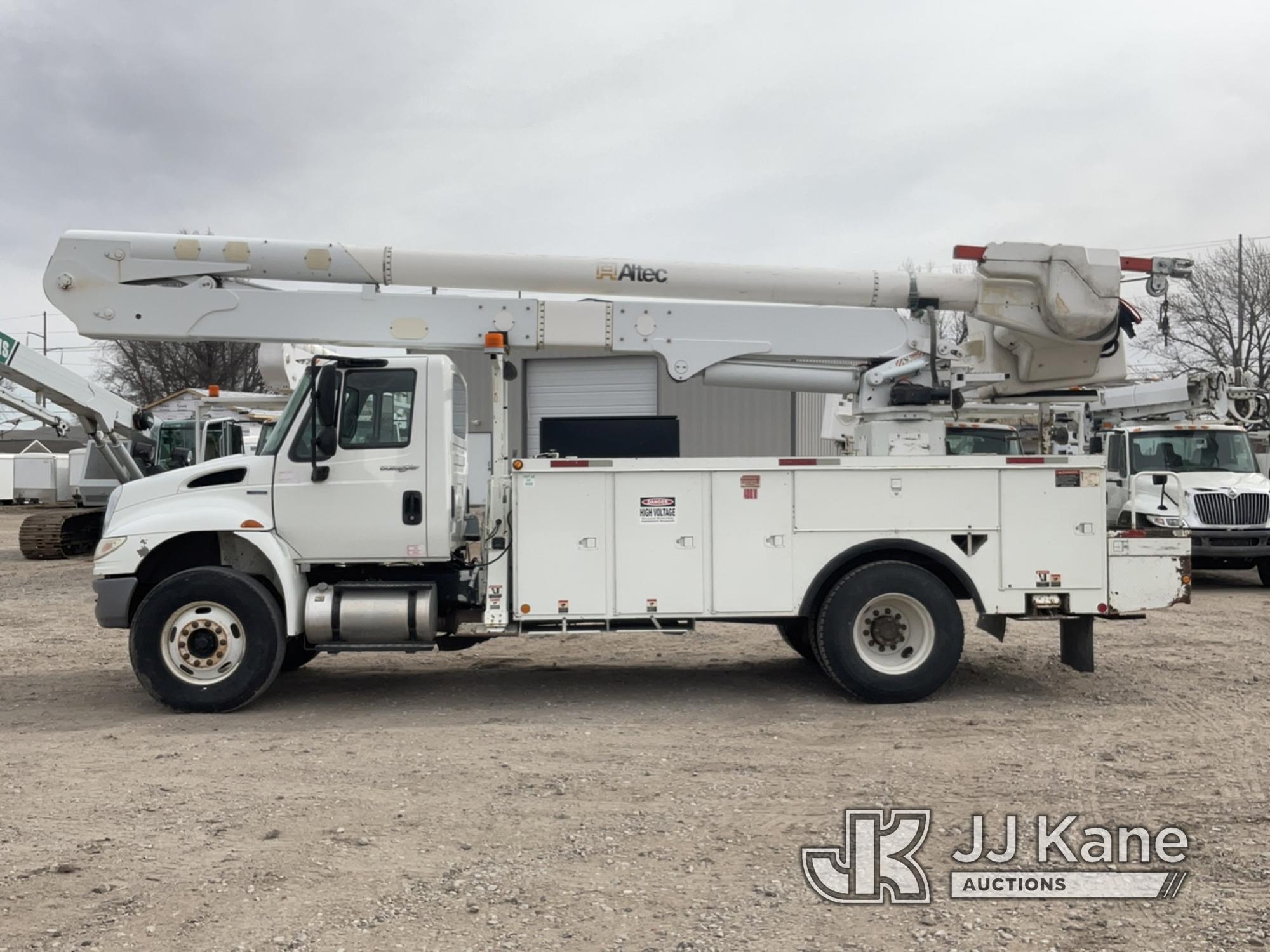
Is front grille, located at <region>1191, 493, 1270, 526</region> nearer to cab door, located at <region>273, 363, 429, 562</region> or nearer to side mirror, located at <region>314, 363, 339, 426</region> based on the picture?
cab door, located at <region>273, 363, 429, 562</region>

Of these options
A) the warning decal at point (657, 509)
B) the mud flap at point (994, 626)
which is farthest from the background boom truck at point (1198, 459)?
the warning decal at point (657, 509)

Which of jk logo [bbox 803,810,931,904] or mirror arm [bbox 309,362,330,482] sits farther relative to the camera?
mirror arm [bbox 309,362,330,482]

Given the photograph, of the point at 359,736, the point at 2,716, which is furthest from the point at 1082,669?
the point at 2,716

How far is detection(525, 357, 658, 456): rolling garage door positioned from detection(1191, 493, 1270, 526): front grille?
14643 mm

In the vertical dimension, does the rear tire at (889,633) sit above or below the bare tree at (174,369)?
below

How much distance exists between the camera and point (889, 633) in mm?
7910

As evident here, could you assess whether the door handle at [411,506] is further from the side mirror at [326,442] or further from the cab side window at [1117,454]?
the cab side window at [1117,454]

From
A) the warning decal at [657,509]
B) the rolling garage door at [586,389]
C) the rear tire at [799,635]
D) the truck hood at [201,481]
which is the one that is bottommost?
the rear tire at [799,635]

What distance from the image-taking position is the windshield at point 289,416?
781 cm

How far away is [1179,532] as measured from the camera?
7.86m

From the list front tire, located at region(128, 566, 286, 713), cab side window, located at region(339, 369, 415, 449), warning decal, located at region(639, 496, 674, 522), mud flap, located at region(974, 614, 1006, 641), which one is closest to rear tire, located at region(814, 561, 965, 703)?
mud flap, located at region(974, 614, 1006, 641)

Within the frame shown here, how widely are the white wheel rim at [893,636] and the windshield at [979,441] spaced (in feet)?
30.2

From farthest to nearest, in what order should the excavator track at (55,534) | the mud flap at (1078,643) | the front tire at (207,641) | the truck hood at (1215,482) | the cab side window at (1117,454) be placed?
the excavator track at (55,534) → the cab side window at (1117,454) → the truck hood at (1215,482) → the mud flap at (1078,643) → the front tire at (207,641)

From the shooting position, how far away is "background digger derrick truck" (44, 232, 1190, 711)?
25.2 ft
